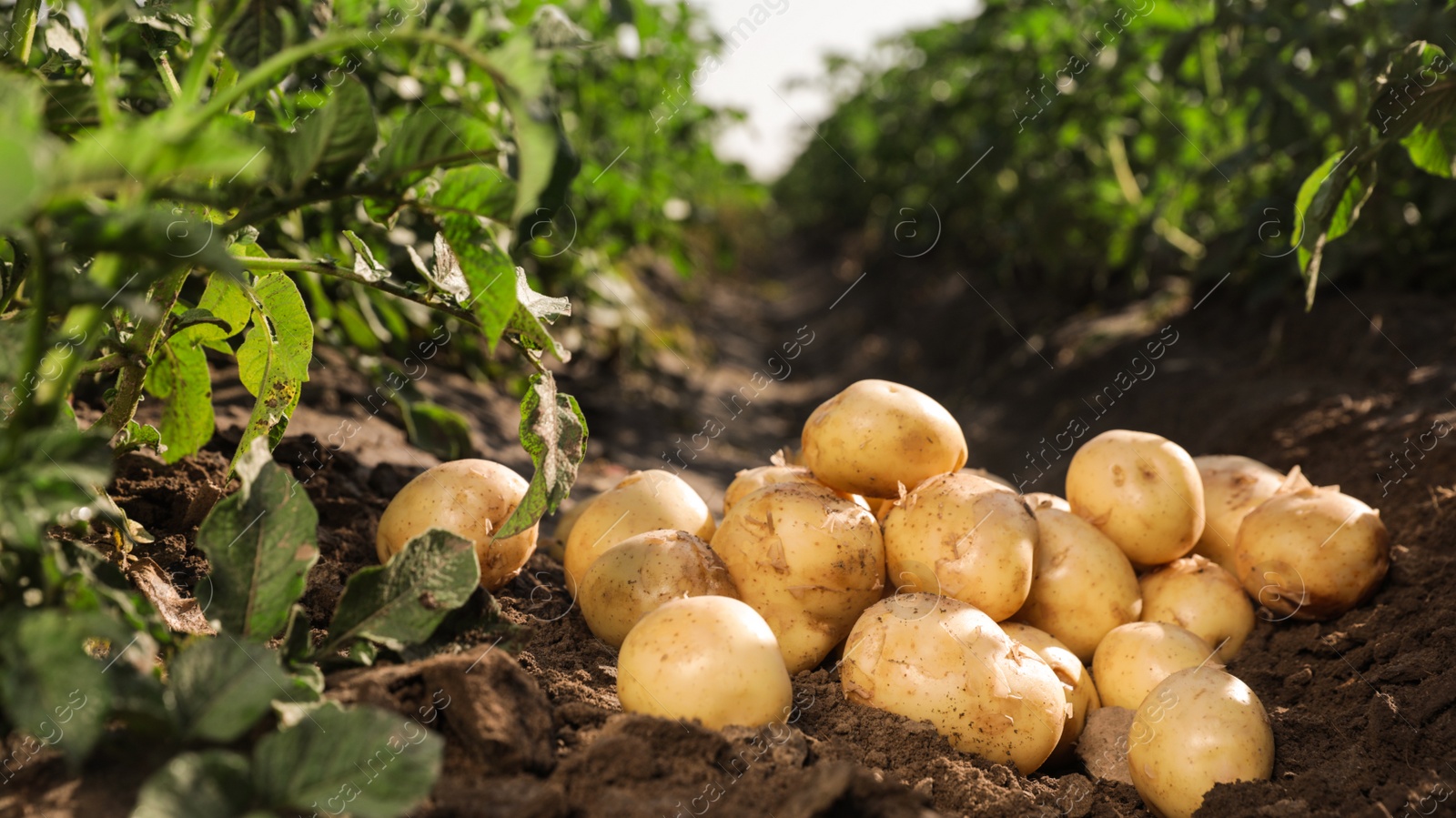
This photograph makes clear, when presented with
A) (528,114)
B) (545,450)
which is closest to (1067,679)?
(545,450)

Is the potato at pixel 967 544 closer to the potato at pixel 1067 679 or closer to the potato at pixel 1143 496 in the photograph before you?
the potato at pixel 1067 679

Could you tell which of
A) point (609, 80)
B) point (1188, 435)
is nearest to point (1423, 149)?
point (1188, 435)

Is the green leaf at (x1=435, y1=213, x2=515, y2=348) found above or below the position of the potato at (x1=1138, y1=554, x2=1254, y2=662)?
above

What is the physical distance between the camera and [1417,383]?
2914 mm

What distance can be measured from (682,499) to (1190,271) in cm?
382

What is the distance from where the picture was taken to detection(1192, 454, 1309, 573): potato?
7.16 ft

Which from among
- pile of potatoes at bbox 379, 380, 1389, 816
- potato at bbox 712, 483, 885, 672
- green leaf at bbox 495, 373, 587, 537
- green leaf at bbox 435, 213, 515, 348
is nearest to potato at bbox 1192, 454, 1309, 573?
pile of potatoes at bbox 379, 380, 1389, 816

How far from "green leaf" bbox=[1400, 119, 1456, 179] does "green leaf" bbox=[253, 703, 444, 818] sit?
228cm

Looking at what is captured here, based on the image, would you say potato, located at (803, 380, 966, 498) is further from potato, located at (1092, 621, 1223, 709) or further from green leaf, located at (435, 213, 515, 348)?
green leaf, located at (435, 213, 515, 348)

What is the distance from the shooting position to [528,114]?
3.44 feet

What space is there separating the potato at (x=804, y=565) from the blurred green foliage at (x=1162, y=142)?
1170 millimetres

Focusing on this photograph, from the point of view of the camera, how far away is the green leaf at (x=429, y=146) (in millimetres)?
1254

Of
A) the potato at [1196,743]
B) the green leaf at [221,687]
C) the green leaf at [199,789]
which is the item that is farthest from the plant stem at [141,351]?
the potato at [1196,743]

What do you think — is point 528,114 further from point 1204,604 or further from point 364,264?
point 1204,604
